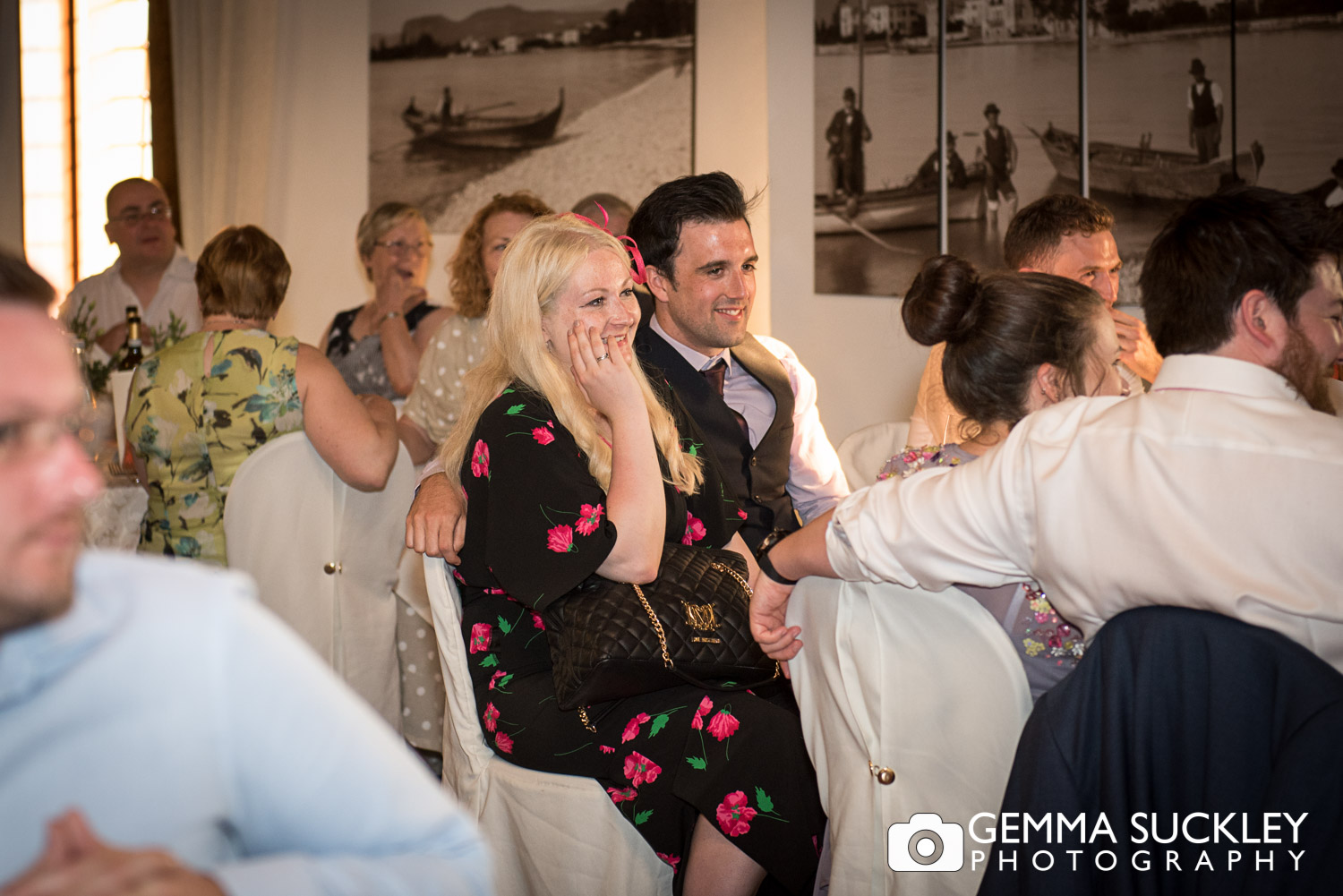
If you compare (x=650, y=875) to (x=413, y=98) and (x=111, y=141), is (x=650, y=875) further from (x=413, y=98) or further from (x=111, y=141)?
(x=111, y=141)

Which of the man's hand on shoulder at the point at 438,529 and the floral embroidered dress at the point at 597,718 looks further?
the man's hand on shoulder at the point at 438,529

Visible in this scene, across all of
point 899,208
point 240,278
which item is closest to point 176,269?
point 240,278

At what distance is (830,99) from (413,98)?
2.41 m

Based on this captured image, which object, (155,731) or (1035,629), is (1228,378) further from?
(155,731)

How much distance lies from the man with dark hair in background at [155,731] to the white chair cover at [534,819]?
1.06 meters

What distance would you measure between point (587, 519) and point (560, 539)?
0.06m

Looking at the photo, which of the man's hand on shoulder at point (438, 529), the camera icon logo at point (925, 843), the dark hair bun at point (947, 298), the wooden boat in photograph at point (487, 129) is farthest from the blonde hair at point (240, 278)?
the wooden boat in photograph at point (487, 129)

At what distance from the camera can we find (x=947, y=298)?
1.89 meters

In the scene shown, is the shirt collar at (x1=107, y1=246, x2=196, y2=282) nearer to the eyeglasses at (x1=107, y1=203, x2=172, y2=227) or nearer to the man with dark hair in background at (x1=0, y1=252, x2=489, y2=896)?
the eyeglasses at (x1=107, y1=203, x2=172, y2=227)

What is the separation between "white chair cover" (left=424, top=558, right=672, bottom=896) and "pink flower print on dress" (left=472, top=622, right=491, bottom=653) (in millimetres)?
25

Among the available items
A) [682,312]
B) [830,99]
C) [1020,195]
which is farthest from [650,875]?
[830,99]

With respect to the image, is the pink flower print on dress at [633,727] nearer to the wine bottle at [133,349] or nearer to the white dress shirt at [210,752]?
the white dress shirt at [210,752]

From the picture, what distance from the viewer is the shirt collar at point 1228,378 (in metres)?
1.46

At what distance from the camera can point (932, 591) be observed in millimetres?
1567
